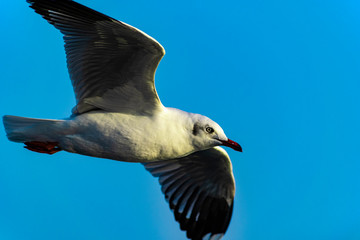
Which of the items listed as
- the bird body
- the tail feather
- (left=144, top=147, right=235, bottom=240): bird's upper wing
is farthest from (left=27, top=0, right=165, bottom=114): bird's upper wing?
(left=144, top=147, right=235, bottom=240): bird's upper wing

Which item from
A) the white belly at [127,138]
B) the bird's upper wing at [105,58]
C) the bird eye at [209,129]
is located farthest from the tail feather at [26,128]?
the bird eye at [209,129]

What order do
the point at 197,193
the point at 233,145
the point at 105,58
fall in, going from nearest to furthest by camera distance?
the point at 105,58 < the point at 233,145 < the point at 197,193

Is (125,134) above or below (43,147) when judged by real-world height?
above

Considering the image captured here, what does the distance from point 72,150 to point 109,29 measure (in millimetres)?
1128

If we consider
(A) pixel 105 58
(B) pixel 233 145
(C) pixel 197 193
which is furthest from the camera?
(C) pixel 197 193

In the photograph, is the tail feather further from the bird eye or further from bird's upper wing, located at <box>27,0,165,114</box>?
the bird eye

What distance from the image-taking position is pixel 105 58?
445 cm

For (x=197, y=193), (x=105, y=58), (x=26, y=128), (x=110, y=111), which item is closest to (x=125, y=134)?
(x=110, y=111)

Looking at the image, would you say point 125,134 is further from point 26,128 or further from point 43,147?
point 26,128

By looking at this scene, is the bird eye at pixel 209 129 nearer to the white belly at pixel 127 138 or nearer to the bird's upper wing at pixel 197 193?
the white belly at pixel 127 138

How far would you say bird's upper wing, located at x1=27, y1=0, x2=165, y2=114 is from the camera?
422 centimetres

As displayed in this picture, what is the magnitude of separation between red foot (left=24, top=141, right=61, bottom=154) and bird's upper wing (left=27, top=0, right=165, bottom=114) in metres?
0.36

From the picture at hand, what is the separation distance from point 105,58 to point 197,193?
208cm

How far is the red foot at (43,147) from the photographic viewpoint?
464cm
